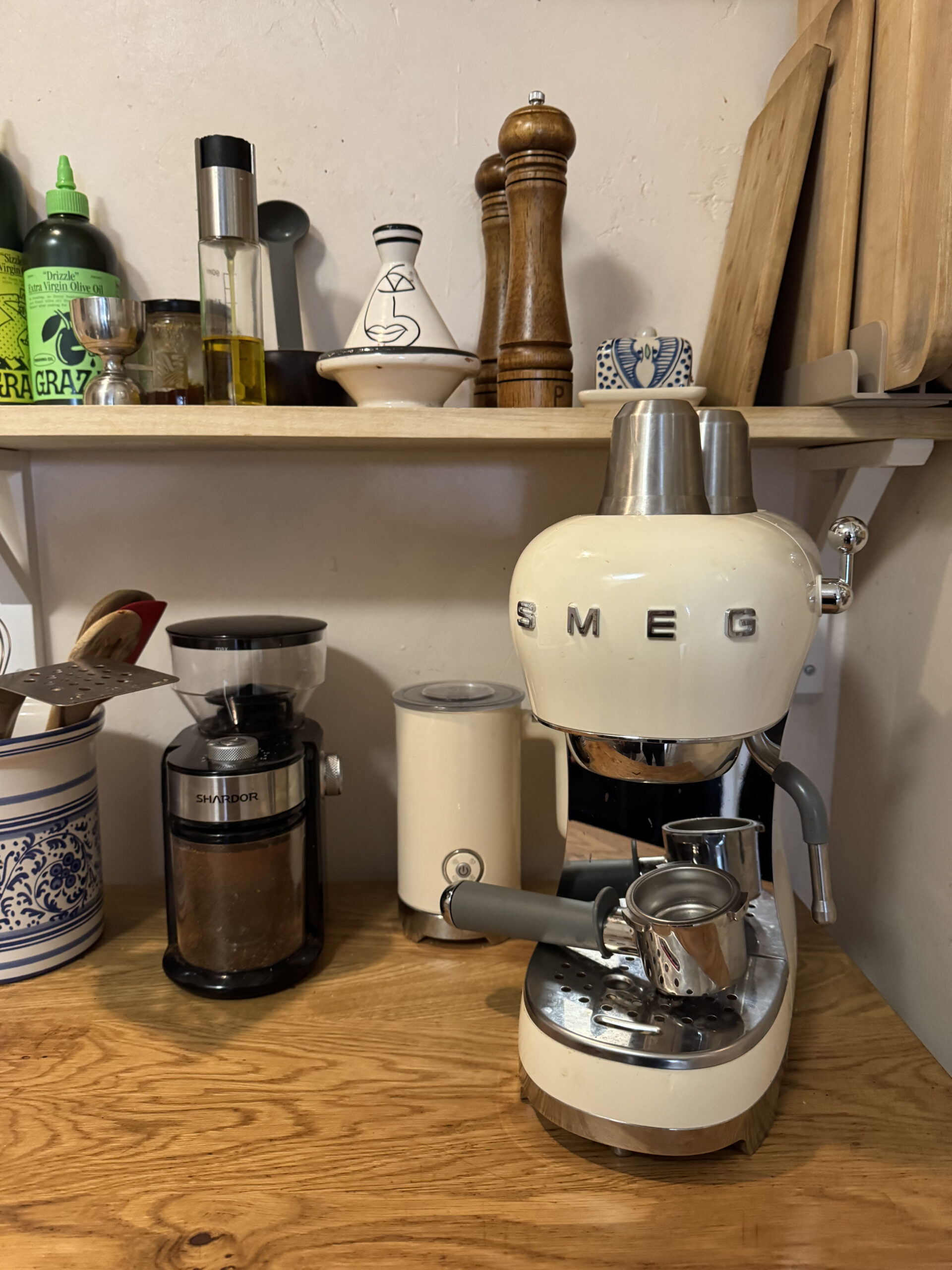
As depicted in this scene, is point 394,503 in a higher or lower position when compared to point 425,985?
higher

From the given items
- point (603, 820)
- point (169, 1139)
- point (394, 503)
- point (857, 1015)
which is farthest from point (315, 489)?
point (857, 1015)

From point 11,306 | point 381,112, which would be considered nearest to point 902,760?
point 381,112

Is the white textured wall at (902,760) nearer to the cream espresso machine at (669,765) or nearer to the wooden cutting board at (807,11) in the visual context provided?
the cream espresso machine at (669,765)

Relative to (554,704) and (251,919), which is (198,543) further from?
(554,704)

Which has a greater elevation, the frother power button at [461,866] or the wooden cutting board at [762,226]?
the wooden cutting board at [762,226]

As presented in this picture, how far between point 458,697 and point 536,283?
1.24ft

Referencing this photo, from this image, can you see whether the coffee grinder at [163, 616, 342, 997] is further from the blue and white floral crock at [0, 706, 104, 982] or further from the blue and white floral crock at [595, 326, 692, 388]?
the blue and white floral crock at [595, 326, 692, 388]

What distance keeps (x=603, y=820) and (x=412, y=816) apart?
200 mm

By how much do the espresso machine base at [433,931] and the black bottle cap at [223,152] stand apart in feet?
2.20

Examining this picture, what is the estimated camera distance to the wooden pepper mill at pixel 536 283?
28.5 inches

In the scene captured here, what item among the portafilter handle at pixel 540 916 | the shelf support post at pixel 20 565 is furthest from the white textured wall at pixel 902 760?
the shelf support post at pixel 20 565

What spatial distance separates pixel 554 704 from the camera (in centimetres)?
51

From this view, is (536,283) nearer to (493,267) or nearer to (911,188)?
(493,267)

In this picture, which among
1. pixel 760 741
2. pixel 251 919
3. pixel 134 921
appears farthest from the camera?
pixel 134 921
